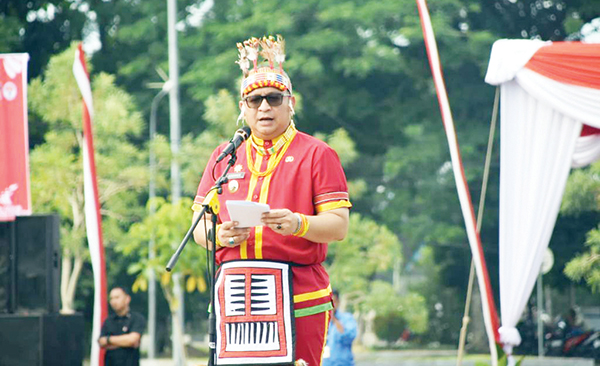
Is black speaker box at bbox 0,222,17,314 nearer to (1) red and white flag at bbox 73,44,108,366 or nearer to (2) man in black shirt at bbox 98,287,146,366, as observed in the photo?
(1) red and white flag at bbox 73,44,108,366

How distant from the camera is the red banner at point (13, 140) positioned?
7.81 metres

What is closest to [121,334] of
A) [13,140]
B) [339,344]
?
[339,344]

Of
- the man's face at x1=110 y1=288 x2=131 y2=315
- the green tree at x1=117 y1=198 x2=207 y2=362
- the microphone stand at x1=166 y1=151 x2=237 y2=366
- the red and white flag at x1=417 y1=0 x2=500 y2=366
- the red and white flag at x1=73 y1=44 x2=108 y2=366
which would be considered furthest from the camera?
the green tree at x1=117 y1=198 x2=207 y2=362

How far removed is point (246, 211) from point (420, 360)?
21283 mm

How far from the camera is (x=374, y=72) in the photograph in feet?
87.0

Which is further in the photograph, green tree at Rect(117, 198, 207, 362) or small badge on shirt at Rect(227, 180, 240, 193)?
green tree at Rect(117, 198, 207, 362)

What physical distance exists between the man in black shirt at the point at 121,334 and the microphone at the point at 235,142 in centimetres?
593

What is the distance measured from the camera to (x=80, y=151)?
2077cm

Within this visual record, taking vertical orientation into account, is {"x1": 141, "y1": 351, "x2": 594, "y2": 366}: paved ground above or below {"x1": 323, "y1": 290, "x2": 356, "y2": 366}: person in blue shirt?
below

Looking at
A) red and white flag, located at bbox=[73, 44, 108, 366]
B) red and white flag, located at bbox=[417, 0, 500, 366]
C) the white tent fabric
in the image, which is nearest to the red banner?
red and white flag, located at bbox=[73, 44, 108, 366]

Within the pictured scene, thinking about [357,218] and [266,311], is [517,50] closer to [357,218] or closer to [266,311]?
[266,311]

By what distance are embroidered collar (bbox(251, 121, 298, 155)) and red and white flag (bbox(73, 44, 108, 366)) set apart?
4.53m

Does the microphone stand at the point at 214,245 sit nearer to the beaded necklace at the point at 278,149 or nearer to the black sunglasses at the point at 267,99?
the beaded necklace at the point at 278,149

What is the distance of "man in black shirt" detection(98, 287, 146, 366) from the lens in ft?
32.9
